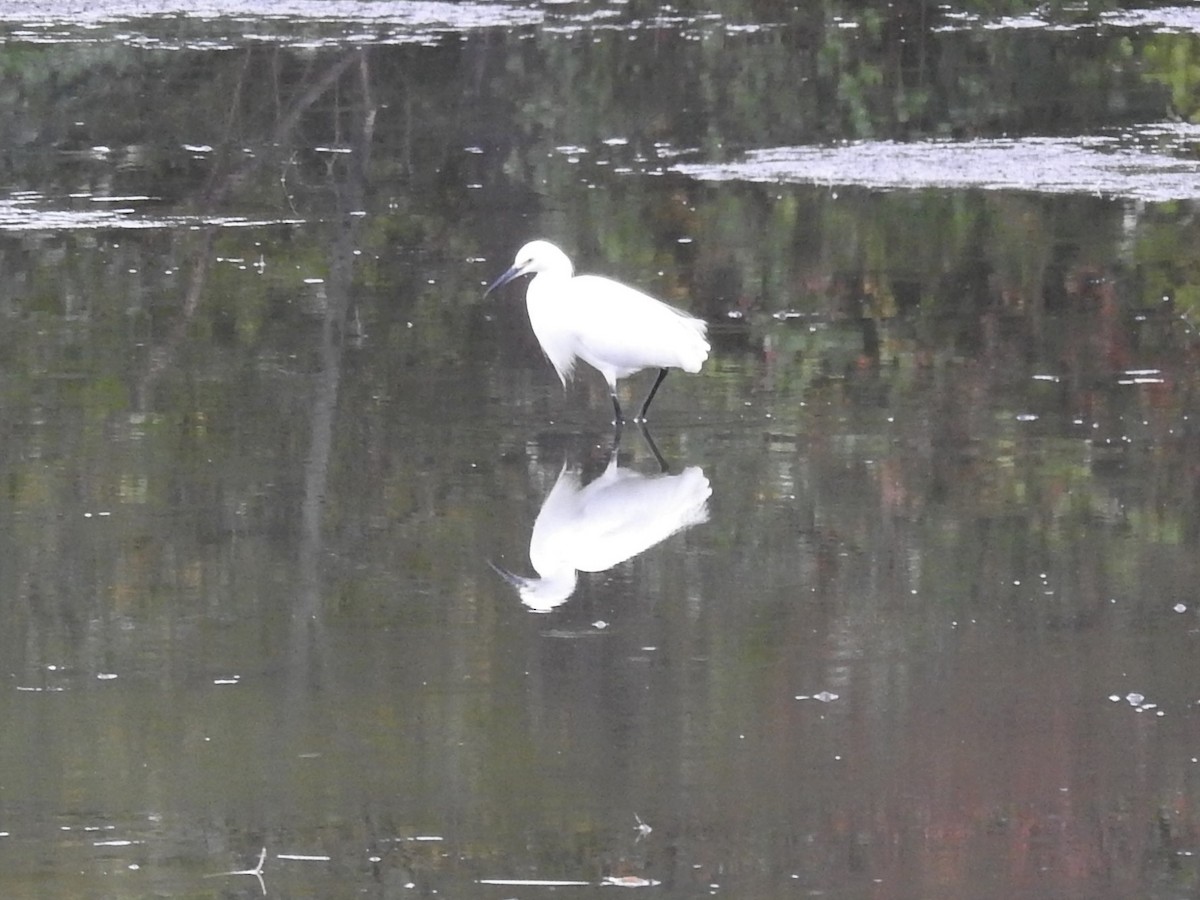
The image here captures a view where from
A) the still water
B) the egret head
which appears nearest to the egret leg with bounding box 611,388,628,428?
the still water

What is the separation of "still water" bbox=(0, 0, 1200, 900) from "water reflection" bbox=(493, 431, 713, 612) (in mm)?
26

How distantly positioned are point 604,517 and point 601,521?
0.05 metres

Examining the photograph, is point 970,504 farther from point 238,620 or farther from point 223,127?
point 223,127

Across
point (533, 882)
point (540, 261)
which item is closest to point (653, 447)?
point (540, 261)

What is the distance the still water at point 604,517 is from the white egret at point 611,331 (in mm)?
219

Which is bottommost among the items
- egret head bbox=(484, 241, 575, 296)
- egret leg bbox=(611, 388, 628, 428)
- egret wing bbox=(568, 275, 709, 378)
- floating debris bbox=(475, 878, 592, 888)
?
floating debris bbox=(475, 878, 592, 888)

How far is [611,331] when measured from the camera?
8.49 meters

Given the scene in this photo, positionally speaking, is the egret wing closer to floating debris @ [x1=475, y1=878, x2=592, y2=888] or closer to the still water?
the still water

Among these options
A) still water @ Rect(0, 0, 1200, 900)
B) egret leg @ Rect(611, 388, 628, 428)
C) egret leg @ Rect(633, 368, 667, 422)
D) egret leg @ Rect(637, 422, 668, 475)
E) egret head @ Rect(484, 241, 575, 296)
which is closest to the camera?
still water @ Rect(0, 0, 1200, 900)

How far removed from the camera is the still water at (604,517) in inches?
196

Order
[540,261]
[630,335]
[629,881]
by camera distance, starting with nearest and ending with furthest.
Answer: [629,881] < [630,335] < [540,261]

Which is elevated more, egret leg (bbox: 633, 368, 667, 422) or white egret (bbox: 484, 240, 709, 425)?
white egret (bbox: 484, 240, 709, 425)

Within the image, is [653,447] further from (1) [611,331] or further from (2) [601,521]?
(2) [601,521]

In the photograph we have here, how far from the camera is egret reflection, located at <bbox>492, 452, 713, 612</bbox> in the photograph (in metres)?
6.62
